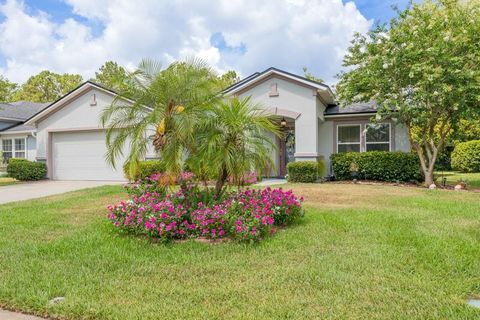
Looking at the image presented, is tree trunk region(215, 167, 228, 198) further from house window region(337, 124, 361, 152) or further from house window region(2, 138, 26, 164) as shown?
house window region(2, 138, 26, 164)

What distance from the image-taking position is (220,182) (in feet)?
23.2

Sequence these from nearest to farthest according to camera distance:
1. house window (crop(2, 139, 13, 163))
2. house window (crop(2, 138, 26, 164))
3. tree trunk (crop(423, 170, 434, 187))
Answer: tree trunk (crop(423, 170, 434, 187)) < house window (crop(2, 138, 26, 164)) < house window (crop(2, 139, 13, 163))

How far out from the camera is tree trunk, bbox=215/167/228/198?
6805 mm

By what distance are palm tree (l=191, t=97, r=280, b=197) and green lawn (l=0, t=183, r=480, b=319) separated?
4.57ft

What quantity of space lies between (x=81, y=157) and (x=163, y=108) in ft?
46.3

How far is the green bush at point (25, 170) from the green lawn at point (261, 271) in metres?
11.9

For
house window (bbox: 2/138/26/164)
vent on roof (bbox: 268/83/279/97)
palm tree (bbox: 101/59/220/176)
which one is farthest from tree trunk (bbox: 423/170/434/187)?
house window (bbox: 2/138/26/164)

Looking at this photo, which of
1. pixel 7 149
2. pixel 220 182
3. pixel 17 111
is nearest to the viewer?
pixel 220 182

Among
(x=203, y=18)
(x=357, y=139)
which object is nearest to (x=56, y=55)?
(x=203, y=18)

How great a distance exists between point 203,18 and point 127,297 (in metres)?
12.0

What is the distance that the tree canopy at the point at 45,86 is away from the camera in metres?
46.9

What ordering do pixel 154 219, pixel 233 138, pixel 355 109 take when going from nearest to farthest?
pixel 154 219, pixel 233 138, pixel 355 109

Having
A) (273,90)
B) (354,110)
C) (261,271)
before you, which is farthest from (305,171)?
(261,271)

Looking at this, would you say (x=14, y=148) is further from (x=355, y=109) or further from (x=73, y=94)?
(x=355, y=109)
